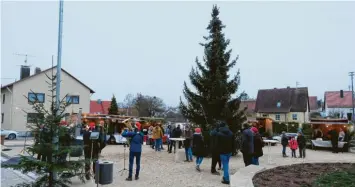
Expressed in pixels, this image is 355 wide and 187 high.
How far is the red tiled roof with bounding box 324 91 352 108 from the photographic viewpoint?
78.6 metres

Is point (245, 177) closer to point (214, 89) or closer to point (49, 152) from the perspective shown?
point (49, 152)

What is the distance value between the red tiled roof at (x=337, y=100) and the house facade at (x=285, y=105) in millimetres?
19056

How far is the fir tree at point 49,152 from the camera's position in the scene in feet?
21.1

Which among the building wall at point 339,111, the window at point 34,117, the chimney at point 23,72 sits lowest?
the window at point 34,117

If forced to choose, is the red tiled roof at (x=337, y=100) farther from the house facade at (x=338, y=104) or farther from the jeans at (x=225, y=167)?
the jeans at (x=225, y=167)

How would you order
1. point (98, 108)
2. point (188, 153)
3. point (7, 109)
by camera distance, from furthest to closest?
point (98, 108) < point (7, 109) < point (188, 153)

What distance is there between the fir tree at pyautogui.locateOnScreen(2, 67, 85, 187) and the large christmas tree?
1125cm

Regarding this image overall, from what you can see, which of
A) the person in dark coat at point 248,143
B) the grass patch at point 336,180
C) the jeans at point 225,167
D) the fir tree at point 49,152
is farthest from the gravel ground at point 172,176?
the fir tree at point 49,152

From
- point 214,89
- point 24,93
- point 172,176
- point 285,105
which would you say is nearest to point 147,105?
point 285,105

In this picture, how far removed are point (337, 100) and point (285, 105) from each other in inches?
970

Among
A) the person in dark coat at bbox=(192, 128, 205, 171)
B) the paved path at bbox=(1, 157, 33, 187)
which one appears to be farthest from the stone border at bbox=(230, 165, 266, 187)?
the paved path at bbox=(1, 157, 33, 187)

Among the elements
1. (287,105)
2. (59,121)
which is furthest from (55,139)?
(287,105)

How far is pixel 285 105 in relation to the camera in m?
64.0

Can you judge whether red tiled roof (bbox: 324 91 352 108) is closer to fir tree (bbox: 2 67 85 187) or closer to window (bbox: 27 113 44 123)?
fir tree (bbox: 2 67 85 187)
